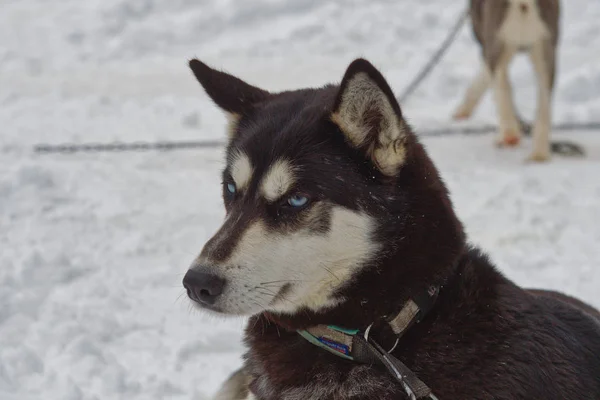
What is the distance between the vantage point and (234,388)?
2973mm

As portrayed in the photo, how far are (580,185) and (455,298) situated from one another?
3.80m

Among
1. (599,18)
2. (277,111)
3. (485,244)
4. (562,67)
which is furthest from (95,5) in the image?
(277,111)

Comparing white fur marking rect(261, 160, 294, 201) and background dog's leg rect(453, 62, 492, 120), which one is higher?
white fur marking rect(261, 160, 294, 201)

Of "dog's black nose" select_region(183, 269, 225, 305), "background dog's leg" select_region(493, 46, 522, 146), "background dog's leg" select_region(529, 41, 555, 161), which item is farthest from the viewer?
"background dog's leg" select_region(493, 46, 522, 146)

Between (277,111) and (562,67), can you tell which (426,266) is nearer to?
(277,111)

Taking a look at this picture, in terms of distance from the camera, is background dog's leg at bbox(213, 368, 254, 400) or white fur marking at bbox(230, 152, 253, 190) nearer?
white fur marking at bbox(230, 152, 253, 190)

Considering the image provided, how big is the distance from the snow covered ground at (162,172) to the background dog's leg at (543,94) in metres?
0.24

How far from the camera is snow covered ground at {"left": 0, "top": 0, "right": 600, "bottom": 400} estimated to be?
3.59 m

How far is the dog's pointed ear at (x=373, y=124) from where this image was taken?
90.0 inches

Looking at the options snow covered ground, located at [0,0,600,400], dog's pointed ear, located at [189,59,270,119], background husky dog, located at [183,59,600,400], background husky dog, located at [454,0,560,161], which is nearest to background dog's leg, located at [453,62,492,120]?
snow covered ground, located at [0,0,600,400]

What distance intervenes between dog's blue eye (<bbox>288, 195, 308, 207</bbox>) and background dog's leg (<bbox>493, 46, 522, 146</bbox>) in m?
4.89

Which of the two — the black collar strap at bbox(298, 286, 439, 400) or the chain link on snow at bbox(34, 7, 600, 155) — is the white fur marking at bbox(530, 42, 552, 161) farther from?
the black collar strap at bbox(298, 286, 439, 400)

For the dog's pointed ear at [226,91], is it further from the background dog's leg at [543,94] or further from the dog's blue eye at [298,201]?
the background dog's leg at [543,94]

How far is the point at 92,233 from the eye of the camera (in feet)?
15.5
